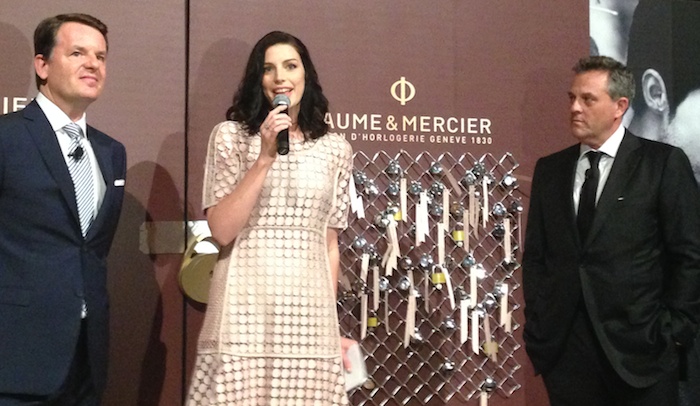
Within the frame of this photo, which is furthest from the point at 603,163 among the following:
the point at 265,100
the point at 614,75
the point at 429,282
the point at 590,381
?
the point at 265,100

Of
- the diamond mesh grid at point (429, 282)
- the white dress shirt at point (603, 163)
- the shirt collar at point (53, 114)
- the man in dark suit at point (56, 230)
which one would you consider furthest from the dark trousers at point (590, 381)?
the shirt collar at point (53, 114)

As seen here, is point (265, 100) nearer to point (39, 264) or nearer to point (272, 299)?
point (272, 299)

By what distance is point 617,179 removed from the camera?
2.81m

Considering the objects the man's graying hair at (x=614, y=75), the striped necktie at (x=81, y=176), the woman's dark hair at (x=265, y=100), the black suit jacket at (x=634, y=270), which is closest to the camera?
the striped necktie at (x=81, y=176)

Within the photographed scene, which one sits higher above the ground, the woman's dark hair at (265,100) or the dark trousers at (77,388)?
the woman's dark hair at (265,100)

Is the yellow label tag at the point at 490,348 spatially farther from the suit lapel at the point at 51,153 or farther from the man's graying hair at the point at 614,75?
the suit lapel at the point at 51,153

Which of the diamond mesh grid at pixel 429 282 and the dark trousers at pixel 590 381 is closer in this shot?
the dark trousers at pixel 590 381

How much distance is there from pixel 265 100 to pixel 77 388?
968mm

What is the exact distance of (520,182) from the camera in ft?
11.8

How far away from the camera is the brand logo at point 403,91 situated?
3443 millimetres

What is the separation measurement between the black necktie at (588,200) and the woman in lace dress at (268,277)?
883 mm

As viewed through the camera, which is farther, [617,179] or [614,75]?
[614,75]

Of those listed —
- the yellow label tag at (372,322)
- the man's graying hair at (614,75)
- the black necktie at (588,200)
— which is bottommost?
the yellow label tag at (372,322)

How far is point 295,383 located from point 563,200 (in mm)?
1156
